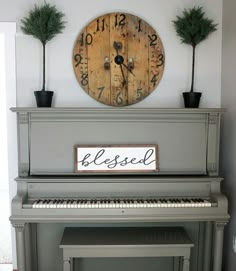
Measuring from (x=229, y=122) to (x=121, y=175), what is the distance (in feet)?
3.06

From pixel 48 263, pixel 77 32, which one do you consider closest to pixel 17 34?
pixel 77 32

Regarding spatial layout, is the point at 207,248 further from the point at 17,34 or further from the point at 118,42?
the point at 17,34

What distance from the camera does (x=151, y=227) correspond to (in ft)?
7.25

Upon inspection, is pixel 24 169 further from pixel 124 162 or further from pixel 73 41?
pixel 73 41

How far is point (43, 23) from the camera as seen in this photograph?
6.96 feet

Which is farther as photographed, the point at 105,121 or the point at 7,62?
the point at 7,62

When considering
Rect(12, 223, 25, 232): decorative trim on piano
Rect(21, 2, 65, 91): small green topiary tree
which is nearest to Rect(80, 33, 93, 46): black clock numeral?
Rect(21, 2, 65, 91): small green topiary tree

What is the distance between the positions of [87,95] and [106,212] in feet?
3.19

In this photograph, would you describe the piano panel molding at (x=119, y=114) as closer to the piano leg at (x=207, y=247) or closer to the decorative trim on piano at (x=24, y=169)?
the decorative trim on piano at (x=24, y=169)

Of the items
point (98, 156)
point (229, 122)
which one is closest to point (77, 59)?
point (98, 156)

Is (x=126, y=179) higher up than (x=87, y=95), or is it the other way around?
(x=87, y=95)

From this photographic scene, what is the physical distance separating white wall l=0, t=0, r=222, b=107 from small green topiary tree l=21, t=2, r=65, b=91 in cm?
10

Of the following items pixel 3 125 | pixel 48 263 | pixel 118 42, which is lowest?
pixel 48 263

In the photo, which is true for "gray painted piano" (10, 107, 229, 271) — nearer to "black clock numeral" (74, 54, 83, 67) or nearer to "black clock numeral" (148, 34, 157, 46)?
"black clock numeral" (74, 54, 83, 67)
